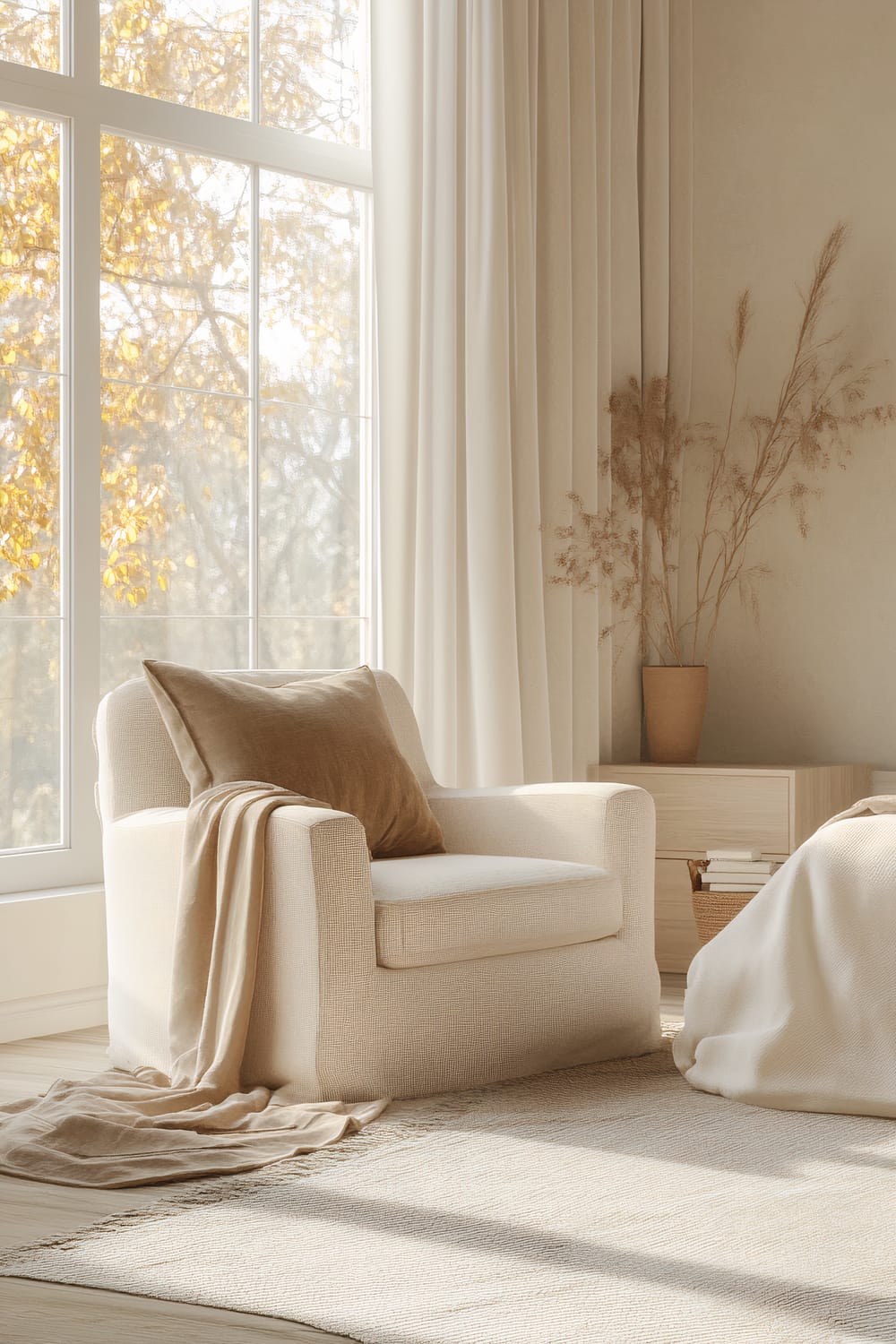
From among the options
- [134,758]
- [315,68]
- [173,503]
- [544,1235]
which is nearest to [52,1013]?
[134,758]

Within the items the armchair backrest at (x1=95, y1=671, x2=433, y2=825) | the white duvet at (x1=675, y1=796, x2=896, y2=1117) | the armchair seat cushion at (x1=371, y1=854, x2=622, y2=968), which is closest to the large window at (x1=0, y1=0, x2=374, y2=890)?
the armchair backrest at (x1=95, y1=671, x2=433, y2=825)

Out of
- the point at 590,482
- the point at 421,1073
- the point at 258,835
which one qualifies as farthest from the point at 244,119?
the point at 421,1073

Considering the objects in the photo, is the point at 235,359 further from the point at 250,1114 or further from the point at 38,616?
the point at 250,1114

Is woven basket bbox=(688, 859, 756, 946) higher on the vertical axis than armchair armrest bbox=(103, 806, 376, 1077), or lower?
lower

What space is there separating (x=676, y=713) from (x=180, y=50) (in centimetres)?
260

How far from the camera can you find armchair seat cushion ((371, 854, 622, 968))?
3217 mm

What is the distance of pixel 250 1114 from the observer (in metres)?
3.06

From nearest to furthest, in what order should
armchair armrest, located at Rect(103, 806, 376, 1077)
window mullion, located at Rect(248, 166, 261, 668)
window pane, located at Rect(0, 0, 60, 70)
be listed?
armchair armrest, located at Rect(103, 806, 376, 1077)
window pane, located at Rect(0, 0, 60, 70)
window mullion, located at Rect(248, 166, 261, 668)

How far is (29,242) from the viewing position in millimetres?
4207

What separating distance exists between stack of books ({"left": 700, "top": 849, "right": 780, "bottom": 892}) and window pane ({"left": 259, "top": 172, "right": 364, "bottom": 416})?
1771mm

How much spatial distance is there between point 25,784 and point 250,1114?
1445 millimetres

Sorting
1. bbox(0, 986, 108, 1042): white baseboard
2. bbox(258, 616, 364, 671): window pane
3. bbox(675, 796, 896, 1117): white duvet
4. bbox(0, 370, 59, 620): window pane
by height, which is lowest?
bbox(0, 986, 108, 1042): white baseboard

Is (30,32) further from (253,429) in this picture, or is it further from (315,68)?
(253,429)

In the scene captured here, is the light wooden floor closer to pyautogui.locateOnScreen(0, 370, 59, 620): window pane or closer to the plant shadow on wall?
pyautogui.locateOnScreen(0, 370, 59, 620): window pane
